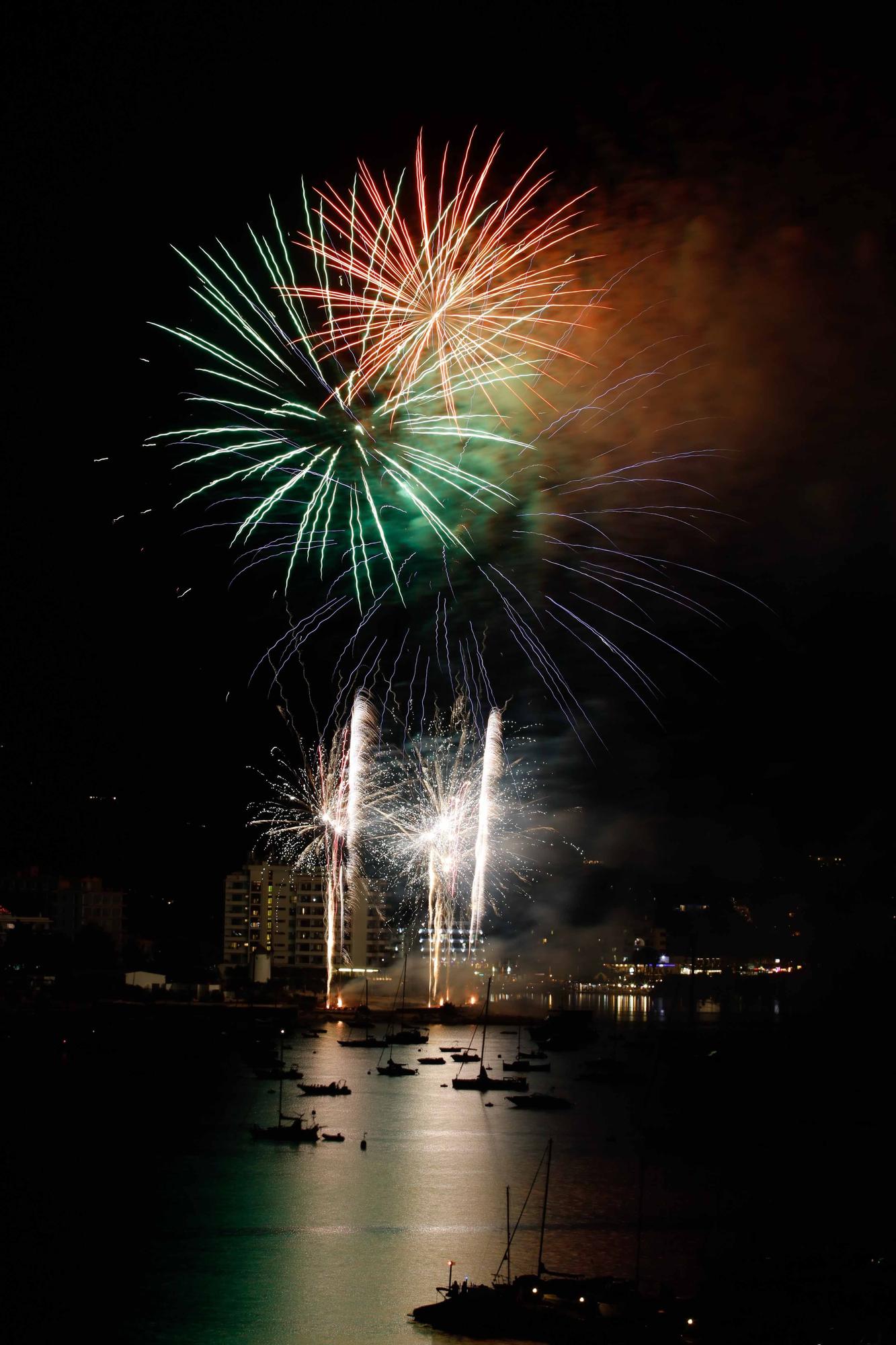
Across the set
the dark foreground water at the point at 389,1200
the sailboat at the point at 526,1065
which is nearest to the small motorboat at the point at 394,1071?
the dark foreground water at the point at 389,1200

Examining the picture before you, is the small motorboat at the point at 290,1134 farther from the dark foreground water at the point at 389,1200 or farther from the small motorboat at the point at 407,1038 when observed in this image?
the small motorboat at the point at 407,1038

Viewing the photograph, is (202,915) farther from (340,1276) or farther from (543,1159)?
(340,1276)

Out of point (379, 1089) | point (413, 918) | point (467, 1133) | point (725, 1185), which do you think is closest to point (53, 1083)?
point (379, 1089)

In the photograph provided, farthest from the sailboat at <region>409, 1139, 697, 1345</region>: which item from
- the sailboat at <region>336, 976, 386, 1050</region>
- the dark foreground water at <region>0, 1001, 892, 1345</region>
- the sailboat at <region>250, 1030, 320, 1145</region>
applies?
the sailboat at <region>336, 976, 386, 1050</region>

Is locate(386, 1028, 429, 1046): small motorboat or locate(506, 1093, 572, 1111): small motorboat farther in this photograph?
locate(386, 1028, 429, 1046): small motorboat

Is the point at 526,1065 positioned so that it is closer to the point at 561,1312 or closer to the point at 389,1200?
the point at 389,1200

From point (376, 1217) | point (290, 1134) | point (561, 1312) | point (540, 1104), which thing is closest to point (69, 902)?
point (540, 1104)

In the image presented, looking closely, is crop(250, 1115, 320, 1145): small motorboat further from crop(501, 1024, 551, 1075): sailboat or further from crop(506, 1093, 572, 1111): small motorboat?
crop(501, 1024, 551, 1075): sailboat
